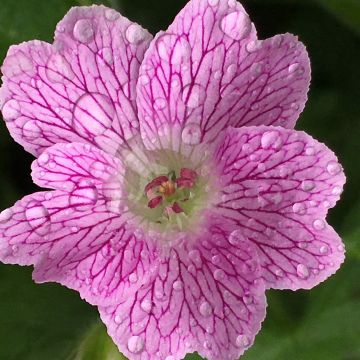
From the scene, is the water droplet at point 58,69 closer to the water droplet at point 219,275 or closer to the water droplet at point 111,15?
the water droplet at point 111,15

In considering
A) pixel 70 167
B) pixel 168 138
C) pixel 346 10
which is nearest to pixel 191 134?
pixel 168 138

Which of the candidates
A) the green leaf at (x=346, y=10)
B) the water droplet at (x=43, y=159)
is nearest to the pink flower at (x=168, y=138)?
the water droplet at (x=43, y=159)

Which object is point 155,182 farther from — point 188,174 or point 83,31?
point 83,31

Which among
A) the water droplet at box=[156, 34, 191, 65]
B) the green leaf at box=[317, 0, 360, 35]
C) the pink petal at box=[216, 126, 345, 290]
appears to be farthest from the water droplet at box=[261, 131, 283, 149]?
the green leaf at box=[317, 0, 360, 35]

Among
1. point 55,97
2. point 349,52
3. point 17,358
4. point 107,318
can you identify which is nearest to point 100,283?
point 107,318

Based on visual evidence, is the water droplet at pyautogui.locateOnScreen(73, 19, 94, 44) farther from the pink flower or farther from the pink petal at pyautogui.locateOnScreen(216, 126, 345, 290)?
the pink petal at pyautogui.locateOnScreen(216, 126, 345, 290)
